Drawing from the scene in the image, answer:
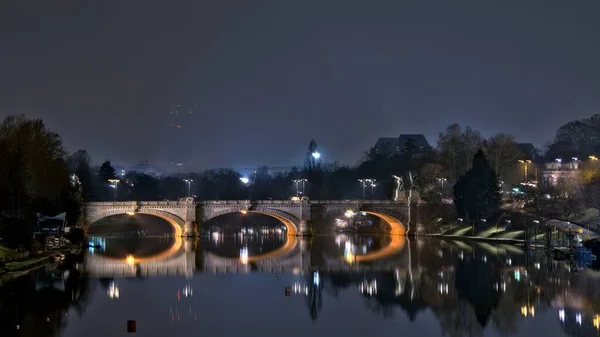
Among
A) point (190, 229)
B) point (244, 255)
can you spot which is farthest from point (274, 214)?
point (244, 255)

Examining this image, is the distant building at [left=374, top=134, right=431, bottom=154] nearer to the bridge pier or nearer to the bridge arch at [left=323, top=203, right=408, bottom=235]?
the bridge arch at [left=323, top=203, right=408, bottom=235]

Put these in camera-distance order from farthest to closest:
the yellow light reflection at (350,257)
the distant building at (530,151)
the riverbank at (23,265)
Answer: the distant building at (530,151), the yellow light reflection at (350,257), the riverbank at (23,265)

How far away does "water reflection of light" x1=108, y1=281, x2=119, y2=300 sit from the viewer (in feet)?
169

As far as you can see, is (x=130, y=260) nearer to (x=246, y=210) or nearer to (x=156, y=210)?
(x=156, y=210)

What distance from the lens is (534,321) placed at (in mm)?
41875

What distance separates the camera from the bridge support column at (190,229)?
103 metres

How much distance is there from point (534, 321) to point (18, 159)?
51.9 metres

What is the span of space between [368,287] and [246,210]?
4999cm

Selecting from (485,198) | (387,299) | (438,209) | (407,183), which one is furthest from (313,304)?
(407,183)

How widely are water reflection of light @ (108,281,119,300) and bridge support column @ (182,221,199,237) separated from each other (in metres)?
45.0

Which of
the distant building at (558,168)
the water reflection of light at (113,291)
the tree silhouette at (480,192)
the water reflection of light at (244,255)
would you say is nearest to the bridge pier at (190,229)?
the water reflection of light at (244,255)

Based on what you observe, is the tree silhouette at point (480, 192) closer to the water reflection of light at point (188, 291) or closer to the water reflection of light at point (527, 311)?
the water reflection of light at point (188, 291)

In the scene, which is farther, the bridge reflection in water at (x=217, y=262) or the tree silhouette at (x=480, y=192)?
the tree silhouette at (x=480, y=192)

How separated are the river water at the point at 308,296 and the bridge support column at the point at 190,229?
2225 cm
